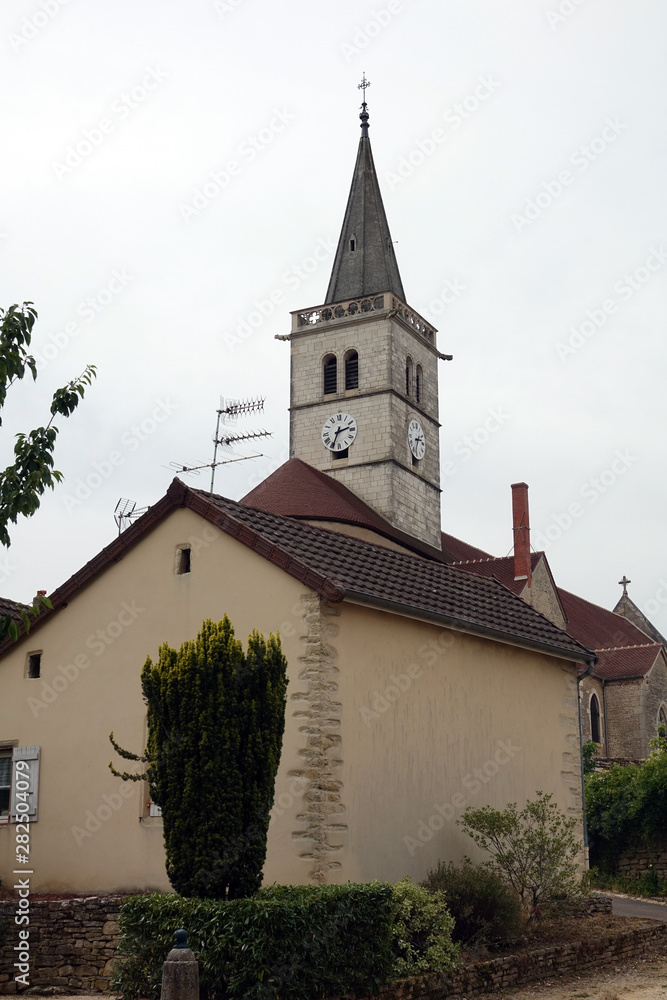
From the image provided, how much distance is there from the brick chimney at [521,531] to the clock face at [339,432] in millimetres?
6803

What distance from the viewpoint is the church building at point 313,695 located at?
472 inches

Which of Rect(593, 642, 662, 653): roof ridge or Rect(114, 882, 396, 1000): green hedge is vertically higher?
Rect(593, 642, 662, 653): roof ridge

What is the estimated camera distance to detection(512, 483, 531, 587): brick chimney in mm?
39156

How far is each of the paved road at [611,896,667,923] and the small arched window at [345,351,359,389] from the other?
27743 mm

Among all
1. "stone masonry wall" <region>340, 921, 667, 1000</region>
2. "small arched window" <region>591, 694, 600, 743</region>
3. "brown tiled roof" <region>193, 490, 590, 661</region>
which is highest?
"brown tiled roof" <region>193, 490, 590, 661</region>

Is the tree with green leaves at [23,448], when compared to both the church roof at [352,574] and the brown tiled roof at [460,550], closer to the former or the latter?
the church roof at [352,574]

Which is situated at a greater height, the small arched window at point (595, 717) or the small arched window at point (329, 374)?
the small arched window at point (329, 374)

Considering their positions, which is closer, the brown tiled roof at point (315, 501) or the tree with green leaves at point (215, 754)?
the tree with green leaves at point (215, 754)

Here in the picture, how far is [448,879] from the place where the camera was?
12.0 meters

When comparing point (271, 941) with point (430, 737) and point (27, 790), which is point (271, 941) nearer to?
point (430, 737)

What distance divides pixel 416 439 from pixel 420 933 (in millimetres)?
34167

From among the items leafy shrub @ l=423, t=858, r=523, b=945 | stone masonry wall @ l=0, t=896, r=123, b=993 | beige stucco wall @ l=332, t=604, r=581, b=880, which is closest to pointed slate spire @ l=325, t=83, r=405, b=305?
beige stucco wall @ l=332, t=604, r=581, b=880

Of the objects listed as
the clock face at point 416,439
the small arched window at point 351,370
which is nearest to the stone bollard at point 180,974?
the clock face at point 416,439

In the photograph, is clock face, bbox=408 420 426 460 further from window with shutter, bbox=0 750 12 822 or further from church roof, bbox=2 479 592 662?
window with shutter, bbox=0 750 12 822
